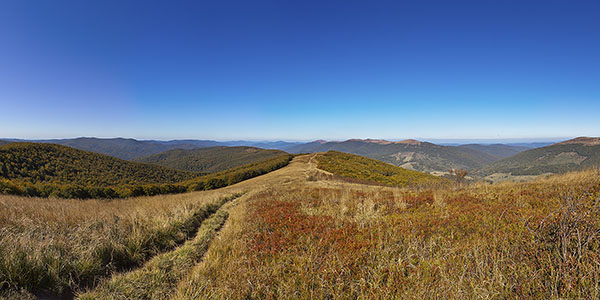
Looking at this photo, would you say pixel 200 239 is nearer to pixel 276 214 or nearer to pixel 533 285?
pixel 276 214

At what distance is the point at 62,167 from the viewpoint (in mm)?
61625

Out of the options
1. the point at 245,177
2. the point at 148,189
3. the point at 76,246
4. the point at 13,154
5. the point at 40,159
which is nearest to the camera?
the point at 76,246

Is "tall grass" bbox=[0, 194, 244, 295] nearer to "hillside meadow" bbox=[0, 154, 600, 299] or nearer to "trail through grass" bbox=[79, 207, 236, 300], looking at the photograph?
"hillside meadow" bbox=[0, 154, 600, 299]

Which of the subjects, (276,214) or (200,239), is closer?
(200,239)

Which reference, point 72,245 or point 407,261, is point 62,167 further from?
point 407,261

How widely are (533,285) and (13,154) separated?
99424 mm

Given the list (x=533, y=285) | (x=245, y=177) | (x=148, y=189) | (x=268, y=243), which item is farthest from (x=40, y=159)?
(x=533, y=285)

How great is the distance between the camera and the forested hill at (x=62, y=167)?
52531 millimetres

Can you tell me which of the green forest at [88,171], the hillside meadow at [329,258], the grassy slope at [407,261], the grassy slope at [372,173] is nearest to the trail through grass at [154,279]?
the hillside meadow at [329,258]

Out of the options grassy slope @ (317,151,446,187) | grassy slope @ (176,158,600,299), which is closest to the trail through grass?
grassy slope @ (176,158,600,299)

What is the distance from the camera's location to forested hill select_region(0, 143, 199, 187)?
5253 cm

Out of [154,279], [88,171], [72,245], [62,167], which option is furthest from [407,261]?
[62,167]

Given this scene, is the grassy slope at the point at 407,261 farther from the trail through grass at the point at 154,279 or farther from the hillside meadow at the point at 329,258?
the trail through grass at the point at 154,279

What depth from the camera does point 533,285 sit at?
105 inches
